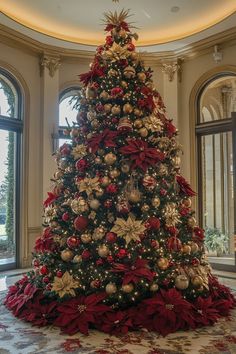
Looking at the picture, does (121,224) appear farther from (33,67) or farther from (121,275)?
(33,67)

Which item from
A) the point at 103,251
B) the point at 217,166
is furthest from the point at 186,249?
the point at 217,166

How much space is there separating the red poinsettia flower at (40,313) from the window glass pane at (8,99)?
372 cm

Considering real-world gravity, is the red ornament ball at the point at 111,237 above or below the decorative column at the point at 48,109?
below

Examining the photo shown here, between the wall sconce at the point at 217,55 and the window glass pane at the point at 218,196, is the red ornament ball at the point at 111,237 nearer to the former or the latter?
the window glass pane at the point at 218,196

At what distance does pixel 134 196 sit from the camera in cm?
336

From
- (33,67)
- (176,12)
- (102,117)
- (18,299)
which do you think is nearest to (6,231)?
(18,299)

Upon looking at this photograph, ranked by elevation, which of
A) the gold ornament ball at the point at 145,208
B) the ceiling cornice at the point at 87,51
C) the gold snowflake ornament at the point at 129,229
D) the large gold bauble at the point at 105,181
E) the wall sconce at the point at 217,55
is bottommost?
the gold snowflake ornament at the point at 129,229

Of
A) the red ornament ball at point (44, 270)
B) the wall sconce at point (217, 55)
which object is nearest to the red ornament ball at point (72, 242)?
the red ornament ball at point (44, 270)

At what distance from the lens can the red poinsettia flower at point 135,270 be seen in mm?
3127

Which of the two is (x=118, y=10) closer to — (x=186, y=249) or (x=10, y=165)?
(x=10, y=165)

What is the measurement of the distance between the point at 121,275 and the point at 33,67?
4.63m

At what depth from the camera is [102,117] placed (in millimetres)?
3627

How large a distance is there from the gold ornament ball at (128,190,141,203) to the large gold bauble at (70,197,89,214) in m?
0.43

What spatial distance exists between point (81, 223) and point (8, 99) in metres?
3.76
